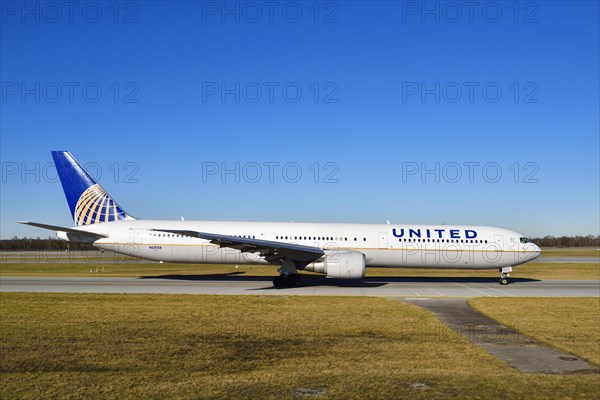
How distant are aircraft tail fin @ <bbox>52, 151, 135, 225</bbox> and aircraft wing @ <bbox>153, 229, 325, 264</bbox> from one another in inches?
260

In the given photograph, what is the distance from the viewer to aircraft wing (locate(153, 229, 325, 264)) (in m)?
24.4

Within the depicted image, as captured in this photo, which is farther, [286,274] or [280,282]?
[286,274]

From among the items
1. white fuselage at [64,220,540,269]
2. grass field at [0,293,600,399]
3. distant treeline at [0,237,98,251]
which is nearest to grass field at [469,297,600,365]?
grass field at [0,293,600,399]

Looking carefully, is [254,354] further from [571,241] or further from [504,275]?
[571,241]

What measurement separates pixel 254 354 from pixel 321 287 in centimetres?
1494

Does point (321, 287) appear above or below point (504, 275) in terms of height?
below

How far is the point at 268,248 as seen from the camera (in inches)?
981

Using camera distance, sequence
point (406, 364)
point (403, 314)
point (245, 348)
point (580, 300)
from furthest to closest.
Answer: point (580, 300) < point (403, 314) < point (245, 348) < point (406, 364)

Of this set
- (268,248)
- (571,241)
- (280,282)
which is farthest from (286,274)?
(571,241)

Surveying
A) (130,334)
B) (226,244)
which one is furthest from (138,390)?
(226,244)

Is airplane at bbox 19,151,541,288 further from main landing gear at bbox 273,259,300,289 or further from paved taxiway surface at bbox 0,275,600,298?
main landing gear at bbox 273,259,300,289

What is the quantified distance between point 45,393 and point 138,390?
1.47 m

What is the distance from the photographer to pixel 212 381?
886 centimetres

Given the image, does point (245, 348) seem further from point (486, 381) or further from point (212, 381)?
point (486, 381)
